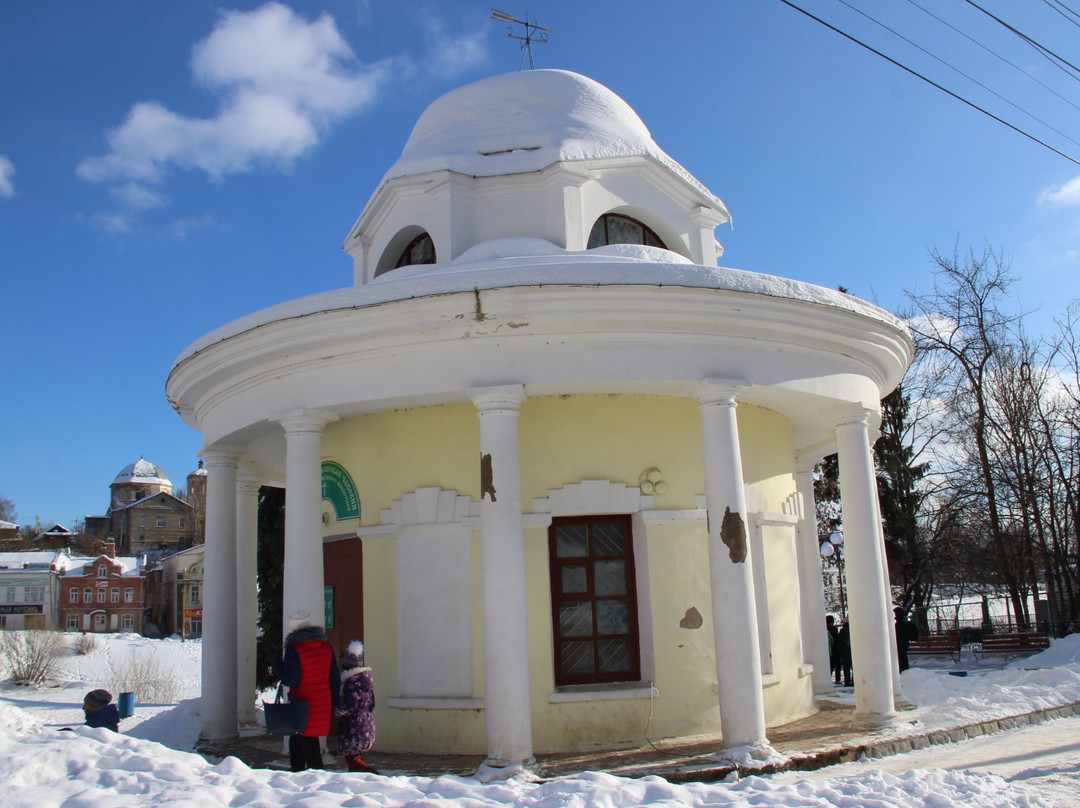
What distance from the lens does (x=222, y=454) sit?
9.95 metres

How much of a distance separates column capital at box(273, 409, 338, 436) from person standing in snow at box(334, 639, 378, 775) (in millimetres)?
2252

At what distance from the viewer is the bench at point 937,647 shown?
22078 millimetres

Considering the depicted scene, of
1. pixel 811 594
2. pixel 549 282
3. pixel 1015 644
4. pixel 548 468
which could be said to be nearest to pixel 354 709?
pixel 548 468

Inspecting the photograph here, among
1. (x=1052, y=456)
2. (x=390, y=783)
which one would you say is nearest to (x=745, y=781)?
(x=390, y=783)

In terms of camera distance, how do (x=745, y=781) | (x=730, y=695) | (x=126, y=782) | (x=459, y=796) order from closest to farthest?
(x=126, y=782) < (x=459, y=796) < (x=745, y=781) < (x=730, y=695)

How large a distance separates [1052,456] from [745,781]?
2202cm

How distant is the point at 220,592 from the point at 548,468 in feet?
13.3

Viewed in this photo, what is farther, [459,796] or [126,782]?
[459,796]

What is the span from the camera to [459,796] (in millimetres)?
5273

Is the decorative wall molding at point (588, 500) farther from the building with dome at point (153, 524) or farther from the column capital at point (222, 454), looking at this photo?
the building with dome at point (153, 524)

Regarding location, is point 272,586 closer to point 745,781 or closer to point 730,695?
point 730,695

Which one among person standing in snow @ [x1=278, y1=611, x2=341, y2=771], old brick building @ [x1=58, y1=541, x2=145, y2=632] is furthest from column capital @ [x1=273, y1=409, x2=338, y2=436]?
old brick building @ [x1=58, y1=541, x2=145, y2=632]

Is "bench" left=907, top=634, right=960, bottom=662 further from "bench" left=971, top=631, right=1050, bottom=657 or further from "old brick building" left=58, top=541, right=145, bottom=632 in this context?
"old brick building" left=58, top=541, right=145, bottom=632

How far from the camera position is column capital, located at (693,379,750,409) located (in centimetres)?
788
